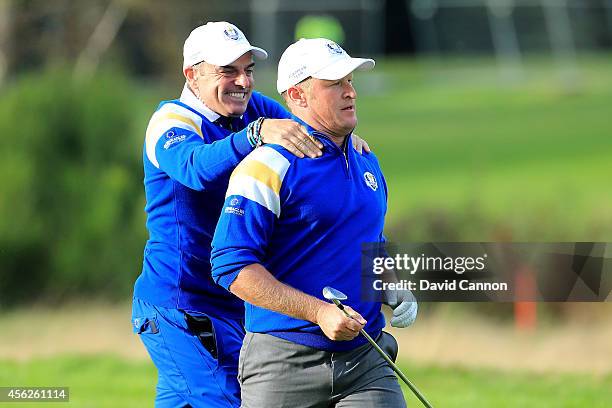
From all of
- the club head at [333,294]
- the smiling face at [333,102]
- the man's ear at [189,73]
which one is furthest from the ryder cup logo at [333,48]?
the man's ear at [189,73]

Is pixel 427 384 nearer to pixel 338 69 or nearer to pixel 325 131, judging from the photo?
pixel 325 131

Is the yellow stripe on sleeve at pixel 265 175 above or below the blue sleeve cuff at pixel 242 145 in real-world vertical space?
below

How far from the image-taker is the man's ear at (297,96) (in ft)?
17.5

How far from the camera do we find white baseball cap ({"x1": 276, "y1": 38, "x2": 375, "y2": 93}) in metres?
5.24

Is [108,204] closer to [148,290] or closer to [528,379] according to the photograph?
[528,379]

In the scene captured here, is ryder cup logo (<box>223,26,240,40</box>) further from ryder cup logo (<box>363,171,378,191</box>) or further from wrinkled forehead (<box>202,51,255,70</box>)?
ryder cup logo (<box>363,171,378,191</box>)

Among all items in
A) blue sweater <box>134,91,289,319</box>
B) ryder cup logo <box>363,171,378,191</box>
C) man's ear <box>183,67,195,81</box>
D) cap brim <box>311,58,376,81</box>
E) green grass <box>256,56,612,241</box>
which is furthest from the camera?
green grass <box>256,56,612,241</box>

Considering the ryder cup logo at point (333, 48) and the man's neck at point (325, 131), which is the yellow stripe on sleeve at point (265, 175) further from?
the ryder cup logo at point (333, 48)

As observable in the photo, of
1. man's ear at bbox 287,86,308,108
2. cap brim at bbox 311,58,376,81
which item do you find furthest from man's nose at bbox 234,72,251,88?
cap brim at bbox 311,58,376,81

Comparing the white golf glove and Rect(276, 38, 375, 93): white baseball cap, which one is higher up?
Rect(276, 38, 375, 93): white baseball cap

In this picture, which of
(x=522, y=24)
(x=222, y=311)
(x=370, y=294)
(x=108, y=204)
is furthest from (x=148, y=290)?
(x=522, y=24)

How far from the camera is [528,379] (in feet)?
37.2

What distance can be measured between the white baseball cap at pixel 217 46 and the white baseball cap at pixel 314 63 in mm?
752

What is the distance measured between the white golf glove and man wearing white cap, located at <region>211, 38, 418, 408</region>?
34 mm
